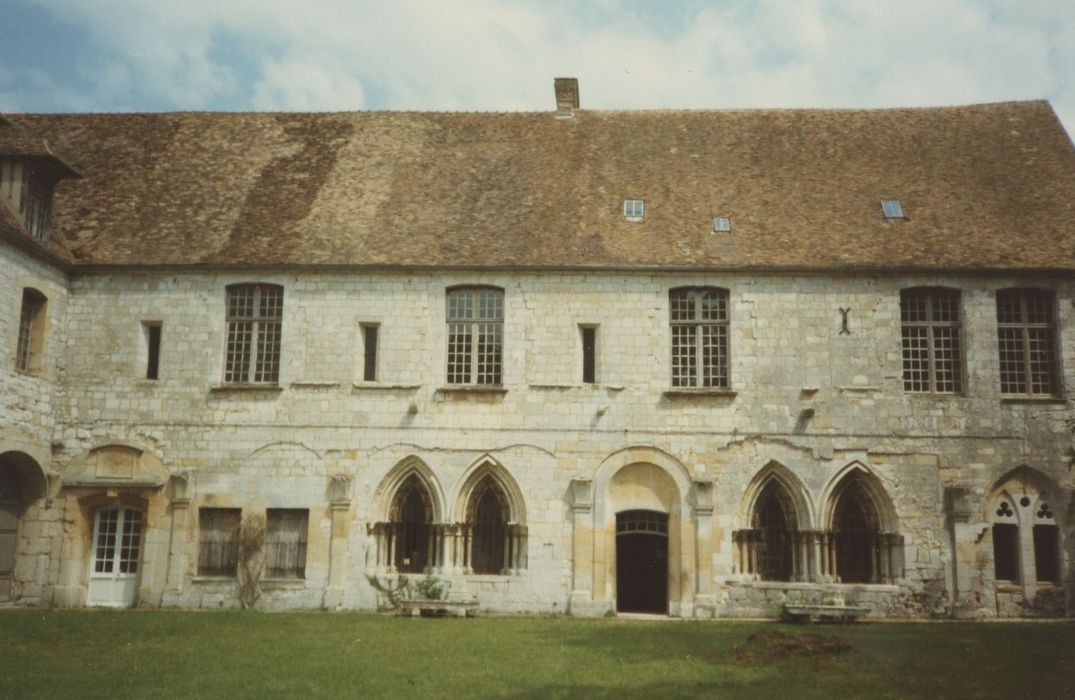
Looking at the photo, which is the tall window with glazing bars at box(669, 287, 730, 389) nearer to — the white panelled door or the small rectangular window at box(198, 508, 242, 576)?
the small rectangular window at box(198, 508, 242, 576)

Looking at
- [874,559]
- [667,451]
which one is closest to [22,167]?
[667,451]

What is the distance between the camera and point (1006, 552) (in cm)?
2027

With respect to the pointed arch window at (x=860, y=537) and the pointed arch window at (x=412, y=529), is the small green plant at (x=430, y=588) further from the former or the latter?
the pointed arch window at (x=860, y=537)

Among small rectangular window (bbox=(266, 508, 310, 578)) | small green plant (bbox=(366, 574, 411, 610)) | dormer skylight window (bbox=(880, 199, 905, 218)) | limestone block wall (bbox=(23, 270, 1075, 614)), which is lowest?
small green plant (bbox=(366, 574, 411, 610))

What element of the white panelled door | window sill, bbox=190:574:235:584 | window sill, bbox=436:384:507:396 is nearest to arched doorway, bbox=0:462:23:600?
the white panelled door

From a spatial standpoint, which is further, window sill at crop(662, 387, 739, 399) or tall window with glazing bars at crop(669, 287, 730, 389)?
tall window with glazing bars at crop(669, 287, 730, 389)

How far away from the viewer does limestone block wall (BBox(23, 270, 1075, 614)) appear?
20078 mm

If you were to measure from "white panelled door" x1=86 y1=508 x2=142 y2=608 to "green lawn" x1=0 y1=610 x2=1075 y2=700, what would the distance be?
2.71m

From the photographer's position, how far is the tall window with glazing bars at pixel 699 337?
68.6ft

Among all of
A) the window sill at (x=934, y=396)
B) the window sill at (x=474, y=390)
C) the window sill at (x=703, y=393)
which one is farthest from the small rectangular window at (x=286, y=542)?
the window sill at (x=934, y=396)

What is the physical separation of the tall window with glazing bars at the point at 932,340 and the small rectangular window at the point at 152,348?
630 inches

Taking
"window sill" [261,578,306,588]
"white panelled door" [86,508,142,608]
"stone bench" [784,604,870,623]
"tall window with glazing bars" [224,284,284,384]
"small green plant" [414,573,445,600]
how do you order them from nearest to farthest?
1. "stone bench" [784,604,870,623]
2. "small green plant" [414,573,445,600]
3. "window sill" [261,578,306,588]
4. "white panelled door" [86,508,142,608]
5. "tall window with glazing bars" [224,284,284,384]

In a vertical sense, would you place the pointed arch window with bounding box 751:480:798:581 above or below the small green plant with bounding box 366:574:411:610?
above

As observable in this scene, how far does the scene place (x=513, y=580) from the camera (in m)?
20.0
